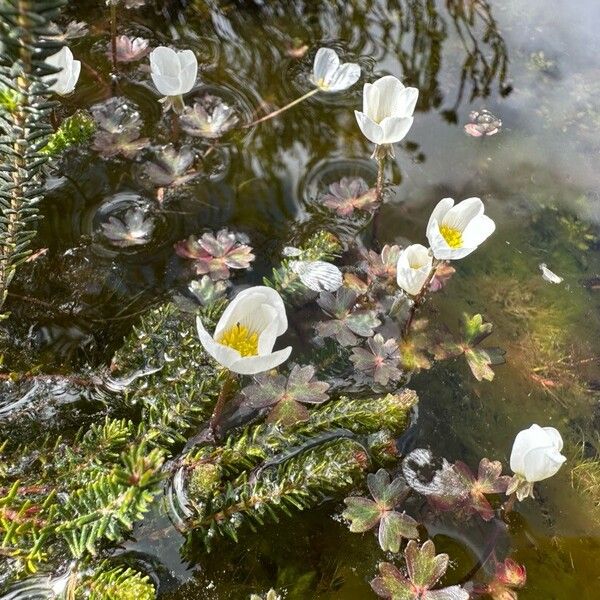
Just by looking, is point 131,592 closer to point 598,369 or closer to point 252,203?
point 252,203

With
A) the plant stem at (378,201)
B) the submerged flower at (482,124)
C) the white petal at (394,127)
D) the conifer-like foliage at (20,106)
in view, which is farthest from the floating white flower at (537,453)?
the submerged flower at (482,124)

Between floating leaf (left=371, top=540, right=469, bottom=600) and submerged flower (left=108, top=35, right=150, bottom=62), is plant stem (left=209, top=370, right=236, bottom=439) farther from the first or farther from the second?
submerged flower (left=108, top=35, right=150, bottom=62)

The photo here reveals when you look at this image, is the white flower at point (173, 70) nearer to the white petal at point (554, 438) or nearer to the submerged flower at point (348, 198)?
the submerged flower at point (348, 198)

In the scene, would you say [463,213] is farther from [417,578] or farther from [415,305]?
[417,578]

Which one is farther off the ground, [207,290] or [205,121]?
[205,121]

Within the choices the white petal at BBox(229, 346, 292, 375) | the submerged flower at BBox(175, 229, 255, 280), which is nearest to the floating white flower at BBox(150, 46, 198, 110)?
the submerged flower at BBox(175, 229, 255, 280)

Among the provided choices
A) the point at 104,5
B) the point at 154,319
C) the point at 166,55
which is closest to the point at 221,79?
the point at 166,55

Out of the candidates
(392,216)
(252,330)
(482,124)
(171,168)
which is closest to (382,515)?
(252,330)
